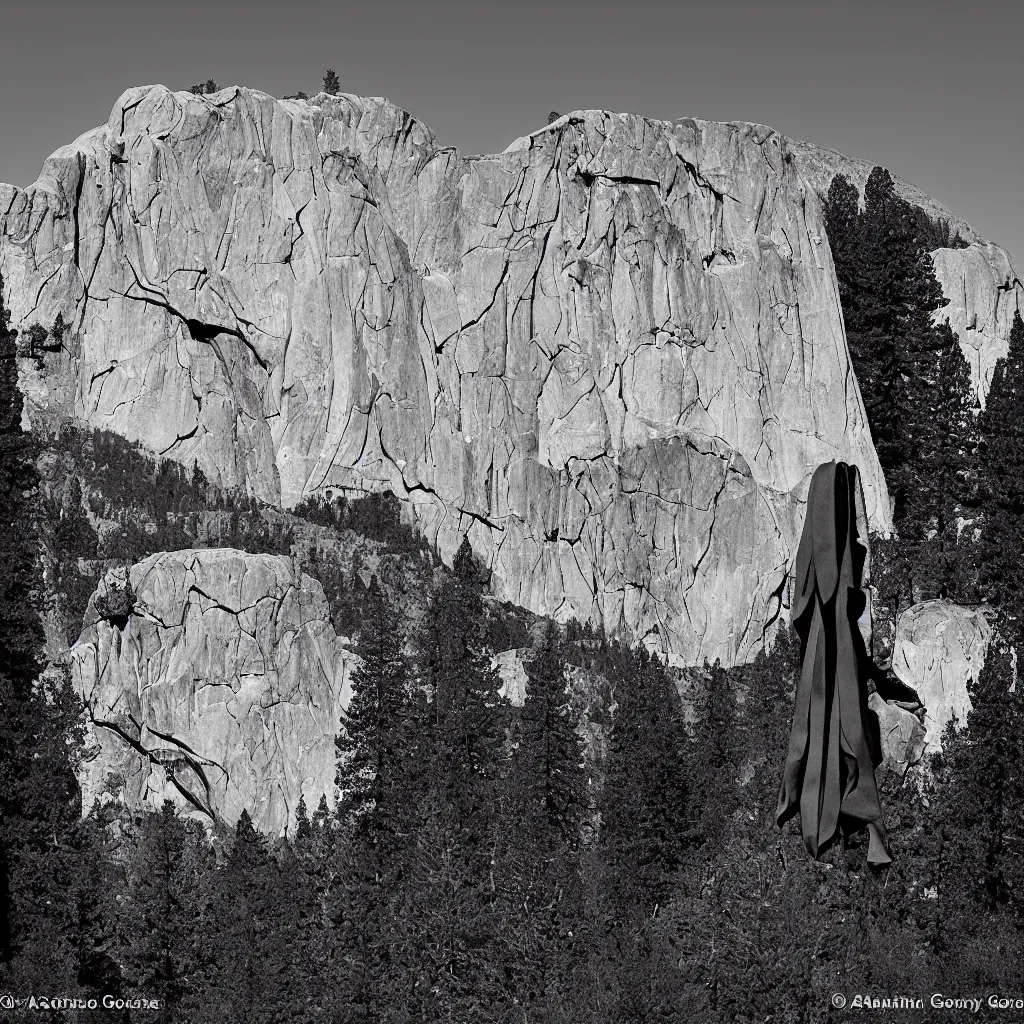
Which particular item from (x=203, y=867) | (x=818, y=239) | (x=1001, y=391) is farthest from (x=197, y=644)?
(x=818, y=239)

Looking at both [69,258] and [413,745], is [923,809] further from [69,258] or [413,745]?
[69,258]

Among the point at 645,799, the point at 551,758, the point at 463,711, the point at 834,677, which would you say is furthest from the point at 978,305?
the point at 834,677

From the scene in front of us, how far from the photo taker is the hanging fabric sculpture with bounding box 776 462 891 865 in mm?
11016

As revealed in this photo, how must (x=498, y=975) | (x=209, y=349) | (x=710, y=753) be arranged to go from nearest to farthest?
(x=498, y=975), (x=710, y=753), (x=209, y=349)

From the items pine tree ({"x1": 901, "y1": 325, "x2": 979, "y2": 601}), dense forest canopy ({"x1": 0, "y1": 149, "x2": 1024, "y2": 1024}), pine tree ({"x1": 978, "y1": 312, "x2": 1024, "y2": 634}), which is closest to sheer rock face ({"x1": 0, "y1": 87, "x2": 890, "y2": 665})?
dense forest canopy ({"x1": 0, "y1": 149, "x2": 1024, "y2": 1024})

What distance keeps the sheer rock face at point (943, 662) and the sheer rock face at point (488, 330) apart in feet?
73.6

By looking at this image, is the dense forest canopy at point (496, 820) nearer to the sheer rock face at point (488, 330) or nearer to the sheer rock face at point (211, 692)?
the sheer rock face at point (211, 692)

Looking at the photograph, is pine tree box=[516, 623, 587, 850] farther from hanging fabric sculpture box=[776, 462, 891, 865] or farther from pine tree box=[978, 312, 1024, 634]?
hanging fabric sculpture box=[776, 462, 891, 865]

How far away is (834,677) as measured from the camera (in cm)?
1118

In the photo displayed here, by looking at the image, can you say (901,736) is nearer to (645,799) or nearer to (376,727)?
(645,799)

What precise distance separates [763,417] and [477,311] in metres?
17.2

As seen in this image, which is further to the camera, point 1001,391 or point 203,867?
point 1001,391

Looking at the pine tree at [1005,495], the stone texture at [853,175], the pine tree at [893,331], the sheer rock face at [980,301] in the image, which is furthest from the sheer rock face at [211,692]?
the stone texture at [853,175]

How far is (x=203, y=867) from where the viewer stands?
52.9 meters
